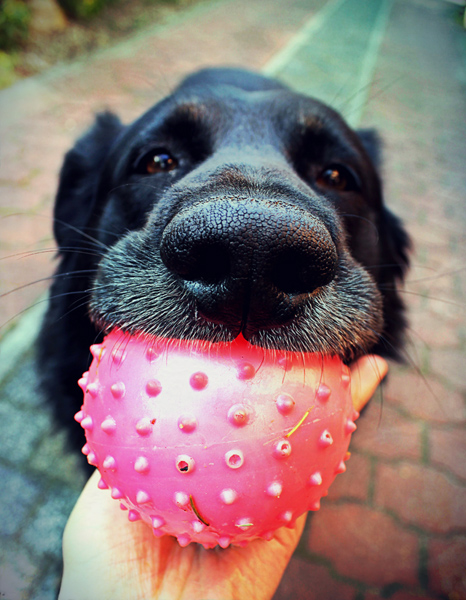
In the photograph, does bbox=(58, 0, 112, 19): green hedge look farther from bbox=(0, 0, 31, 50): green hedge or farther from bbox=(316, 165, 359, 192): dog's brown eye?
bbox=(316, 165, 359, 192): dog's brown eye

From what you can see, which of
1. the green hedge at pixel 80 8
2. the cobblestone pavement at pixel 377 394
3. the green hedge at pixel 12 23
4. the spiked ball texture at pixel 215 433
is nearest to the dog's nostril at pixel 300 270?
the spiked ball texture at pixel 215 433

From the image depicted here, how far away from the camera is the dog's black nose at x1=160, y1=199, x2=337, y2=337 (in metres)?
0.92

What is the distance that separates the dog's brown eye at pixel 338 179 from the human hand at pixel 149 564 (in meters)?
0.99

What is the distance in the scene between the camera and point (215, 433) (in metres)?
0.96

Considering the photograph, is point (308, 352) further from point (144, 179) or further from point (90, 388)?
point (144, 179)

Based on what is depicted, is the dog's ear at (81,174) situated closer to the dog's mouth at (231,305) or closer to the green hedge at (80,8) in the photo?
the dog's mouth at (231,305)

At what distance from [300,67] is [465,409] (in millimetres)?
8233

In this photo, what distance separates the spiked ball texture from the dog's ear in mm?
1617

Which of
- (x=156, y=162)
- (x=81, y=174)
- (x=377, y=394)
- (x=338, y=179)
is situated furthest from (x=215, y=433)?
(x=377, y=394)

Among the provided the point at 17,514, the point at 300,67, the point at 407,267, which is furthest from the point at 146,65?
the point at 17,514

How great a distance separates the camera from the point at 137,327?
1208 millimetres

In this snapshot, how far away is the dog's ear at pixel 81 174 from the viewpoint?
95.2 inches

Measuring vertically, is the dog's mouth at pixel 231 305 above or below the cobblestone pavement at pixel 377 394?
above

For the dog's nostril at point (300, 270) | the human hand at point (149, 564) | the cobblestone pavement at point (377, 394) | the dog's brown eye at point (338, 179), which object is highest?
the dog's nostril at point (300, 270)
